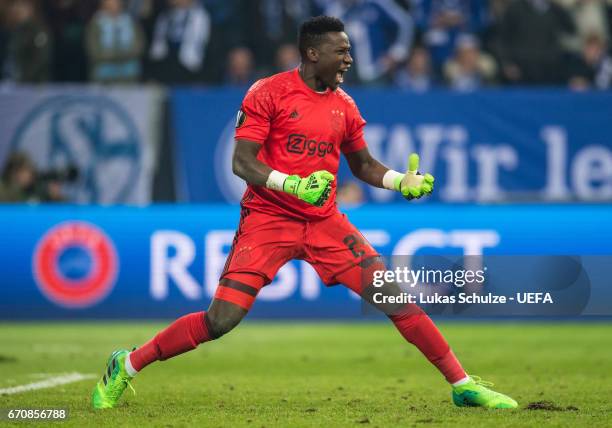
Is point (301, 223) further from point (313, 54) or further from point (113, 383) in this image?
point (113, 383)

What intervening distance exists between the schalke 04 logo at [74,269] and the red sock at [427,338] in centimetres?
642

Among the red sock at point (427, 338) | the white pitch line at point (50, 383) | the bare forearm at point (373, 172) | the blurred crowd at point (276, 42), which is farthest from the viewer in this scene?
the blurred crowd at point (276, 42)

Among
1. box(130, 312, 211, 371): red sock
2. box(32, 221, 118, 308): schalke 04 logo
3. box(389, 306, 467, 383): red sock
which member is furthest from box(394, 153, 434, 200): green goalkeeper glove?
box(32, 221, 118, 308): schalke 04 logo

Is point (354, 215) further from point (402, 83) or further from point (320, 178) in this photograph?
point (320, 178)

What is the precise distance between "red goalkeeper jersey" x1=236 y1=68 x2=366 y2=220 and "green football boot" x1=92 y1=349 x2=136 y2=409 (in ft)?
3.97

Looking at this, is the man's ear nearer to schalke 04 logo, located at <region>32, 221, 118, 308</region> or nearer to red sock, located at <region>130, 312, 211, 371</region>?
red sock, located at <region>130, 312, 211, 371</region>

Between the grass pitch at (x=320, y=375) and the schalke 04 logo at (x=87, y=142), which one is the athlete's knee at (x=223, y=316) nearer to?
the grass pitch at (x=320, y=375)

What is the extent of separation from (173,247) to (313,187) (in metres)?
6.50

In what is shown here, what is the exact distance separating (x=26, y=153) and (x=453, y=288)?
9.23 meters

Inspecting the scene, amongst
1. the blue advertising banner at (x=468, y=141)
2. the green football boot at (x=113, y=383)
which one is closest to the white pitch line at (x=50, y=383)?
the green football boot at (x=113, y=383)

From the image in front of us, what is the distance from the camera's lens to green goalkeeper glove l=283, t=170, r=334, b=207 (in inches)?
255

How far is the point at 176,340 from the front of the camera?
6.86 m

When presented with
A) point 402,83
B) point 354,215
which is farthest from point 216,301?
point 402,83

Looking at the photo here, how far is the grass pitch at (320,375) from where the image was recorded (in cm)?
674
